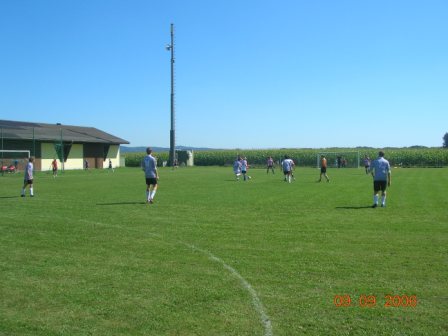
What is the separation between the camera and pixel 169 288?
6145 mm

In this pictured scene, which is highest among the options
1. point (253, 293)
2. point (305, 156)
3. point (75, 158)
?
point (305, 156)

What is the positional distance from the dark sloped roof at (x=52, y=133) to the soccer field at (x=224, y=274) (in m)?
38.4

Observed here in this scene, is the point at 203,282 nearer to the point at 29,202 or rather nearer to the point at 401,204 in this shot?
the point at 401,204

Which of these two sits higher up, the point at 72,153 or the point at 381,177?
the point at 72,153

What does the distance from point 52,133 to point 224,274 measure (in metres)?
52.4

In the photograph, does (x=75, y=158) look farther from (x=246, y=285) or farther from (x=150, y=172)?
(x=246, y=285)

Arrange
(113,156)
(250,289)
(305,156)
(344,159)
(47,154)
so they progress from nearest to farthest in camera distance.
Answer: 1. (250,289)
2. (47,154)
3. (344,159)
4. (113,156)
5. (305,156)

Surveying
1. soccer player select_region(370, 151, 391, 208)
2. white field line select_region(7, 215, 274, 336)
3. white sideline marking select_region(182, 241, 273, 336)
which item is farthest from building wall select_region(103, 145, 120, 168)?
white sideline marking select_region(182, 241, 273, 336)

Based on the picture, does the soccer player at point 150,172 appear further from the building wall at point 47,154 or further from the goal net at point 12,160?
the building wall at point 47,154

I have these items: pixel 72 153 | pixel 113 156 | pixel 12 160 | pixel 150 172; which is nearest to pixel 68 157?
pixel 72 153

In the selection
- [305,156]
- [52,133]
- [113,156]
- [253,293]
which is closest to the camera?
[253,293]

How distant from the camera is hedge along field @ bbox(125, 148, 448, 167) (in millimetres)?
68000

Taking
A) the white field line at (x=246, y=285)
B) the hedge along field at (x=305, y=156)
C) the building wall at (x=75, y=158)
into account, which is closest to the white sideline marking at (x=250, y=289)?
the white field line at (x=246, y=285)
